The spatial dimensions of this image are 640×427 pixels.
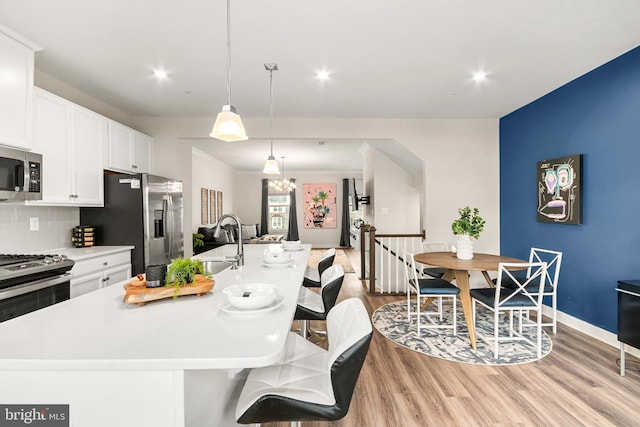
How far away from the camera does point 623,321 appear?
2486 mm

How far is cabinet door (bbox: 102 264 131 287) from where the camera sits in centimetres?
335

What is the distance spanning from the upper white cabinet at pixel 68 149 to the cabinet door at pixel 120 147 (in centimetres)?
13

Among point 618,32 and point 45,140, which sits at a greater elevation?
point 618,32

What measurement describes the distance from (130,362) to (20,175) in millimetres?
2592

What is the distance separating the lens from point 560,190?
366 cm

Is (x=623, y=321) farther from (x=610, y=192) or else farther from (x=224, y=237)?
(x=224, y=237)

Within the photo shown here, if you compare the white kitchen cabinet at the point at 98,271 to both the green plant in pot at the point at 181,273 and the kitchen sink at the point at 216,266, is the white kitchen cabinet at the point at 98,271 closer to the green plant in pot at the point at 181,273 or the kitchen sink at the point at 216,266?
the kitchen sink at the point at 216,266

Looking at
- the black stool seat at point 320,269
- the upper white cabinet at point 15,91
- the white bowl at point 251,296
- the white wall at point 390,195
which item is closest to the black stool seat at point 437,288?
the black stool seat at point 320,269

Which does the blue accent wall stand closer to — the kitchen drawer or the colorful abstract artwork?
the kitchen drawer

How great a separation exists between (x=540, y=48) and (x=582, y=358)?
106 inches

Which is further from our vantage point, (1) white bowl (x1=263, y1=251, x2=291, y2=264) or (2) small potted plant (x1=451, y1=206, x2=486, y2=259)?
(2) small potted plant (x1=451, y1=206, x2=486, y2=259)

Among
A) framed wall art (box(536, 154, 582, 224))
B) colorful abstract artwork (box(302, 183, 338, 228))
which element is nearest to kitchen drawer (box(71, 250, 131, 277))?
framed wall art (box(536, 154, 582, 224))

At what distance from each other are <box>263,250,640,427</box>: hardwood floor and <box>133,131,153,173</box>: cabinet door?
376 cm

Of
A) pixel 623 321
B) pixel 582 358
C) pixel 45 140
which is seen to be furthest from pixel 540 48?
pixel 45 140
